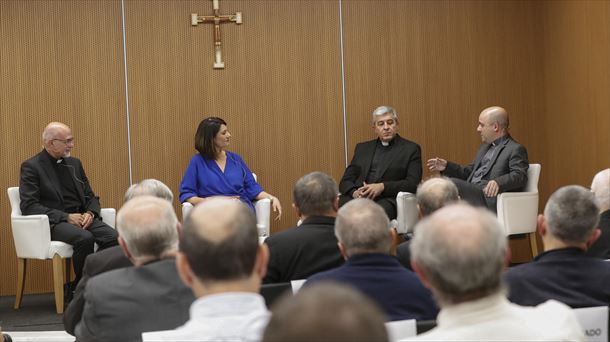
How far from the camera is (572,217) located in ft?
9.82

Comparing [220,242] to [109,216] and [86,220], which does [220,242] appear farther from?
[109,216]

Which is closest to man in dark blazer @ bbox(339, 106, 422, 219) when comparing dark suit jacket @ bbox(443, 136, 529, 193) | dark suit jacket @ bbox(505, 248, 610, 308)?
dark suit jacket @ bbox(443, 136, 529, 193)

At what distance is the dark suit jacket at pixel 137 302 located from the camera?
9.48 ft

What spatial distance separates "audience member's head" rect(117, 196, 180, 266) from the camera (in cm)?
308

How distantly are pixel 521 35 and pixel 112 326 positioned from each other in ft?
22.2

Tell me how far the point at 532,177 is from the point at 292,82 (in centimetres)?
243

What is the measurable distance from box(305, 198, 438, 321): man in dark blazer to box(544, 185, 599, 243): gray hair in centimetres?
50

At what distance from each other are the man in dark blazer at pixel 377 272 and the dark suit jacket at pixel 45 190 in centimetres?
413

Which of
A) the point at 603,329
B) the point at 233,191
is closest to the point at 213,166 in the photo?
the point at 233,191

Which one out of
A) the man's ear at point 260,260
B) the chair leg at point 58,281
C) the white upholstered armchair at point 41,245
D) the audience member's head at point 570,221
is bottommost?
the chair leg at point 58,281

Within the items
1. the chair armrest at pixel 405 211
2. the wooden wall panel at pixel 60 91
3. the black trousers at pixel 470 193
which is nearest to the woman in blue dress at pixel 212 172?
the wooden wall panel at pixel 60 91

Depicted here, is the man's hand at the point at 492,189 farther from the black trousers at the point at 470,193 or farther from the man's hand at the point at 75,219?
the man's hand at the point at 75,219

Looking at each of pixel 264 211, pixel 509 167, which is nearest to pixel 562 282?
pixel 509 167

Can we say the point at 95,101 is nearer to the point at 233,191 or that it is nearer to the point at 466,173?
the point at 233,191
